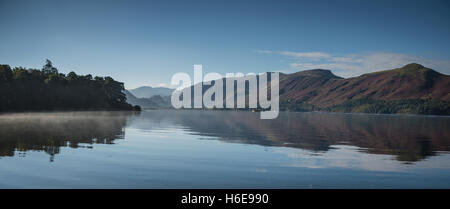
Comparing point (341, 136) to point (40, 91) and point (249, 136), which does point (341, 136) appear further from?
point (40, 91)

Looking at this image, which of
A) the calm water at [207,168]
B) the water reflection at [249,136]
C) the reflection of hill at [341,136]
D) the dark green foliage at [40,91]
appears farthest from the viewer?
the dark green foliage at [40,91]

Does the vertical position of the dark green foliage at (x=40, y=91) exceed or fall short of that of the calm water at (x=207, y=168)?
it exceeds it

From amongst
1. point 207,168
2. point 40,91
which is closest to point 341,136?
point 207,168

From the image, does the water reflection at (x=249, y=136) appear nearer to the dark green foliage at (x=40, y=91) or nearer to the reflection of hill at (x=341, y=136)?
the reflection of hill at (x=341, y=136)

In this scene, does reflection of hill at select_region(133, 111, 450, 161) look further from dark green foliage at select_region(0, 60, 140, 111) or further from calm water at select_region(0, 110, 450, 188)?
dark green foliage at select_region(0, 60, 140, 111)

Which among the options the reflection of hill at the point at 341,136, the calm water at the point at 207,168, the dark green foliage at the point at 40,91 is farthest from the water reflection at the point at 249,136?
the dark green foliage at the point at 40,91

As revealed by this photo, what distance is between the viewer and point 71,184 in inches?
541

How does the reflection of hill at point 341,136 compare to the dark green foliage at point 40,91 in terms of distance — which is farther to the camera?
the dark green foliage at point 40,91

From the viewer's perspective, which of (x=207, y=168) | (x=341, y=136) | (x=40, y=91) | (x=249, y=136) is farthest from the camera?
(x=40, y=91)

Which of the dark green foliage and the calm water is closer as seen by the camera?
the calm water

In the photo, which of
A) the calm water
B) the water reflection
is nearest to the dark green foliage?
the water reflection
